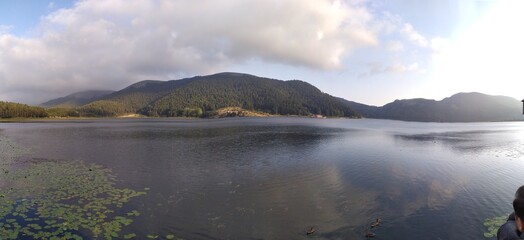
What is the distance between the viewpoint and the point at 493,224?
79.9 feet

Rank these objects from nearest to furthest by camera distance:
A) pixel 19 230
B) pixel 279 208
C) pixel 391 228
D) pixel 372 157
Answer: pixel 19 230, pixel 391 228, pixel 279 208, pixel 372 157

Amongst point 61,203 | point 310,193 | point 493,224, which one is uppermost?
point 61,203

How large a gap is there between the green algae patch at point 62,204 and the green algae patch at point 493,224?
2743 cm

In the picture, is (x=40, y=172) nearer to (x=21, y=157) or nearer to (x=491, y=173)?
(x=21, y=157)

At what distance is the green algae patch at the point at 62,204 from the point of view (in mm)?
21094

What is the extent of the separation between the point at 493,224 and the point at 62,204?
124ft

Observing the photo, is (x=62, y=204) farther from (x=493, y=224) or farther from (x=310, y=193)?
(x=493, y=224)

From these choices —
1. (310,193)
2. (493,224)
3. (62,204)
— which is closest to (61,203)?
(62,204)

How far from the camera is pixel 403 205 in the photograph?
96.5 feet

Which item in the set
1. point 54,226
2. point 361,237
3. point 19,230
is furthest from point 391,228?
point 19,230

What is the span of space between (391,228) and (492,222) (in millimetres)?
9221

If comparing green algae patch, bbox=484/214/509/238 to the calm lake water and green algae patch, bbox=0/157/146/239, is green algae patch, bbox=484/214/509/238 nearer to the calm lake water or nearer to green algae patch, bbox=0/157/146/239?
the calm lake water

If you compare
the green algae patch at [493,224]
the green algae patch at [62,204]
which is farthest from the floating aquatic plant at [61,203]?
the green algae patch at [493,224]

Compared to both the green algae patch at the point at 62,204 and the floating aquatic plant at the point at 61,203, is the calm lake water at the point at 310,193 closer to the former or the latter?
the green algae patch at the point at 62,204
